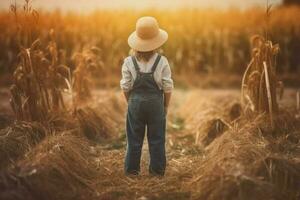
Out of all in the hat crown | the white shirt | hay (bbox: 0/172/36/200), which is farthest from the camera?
the hat crown

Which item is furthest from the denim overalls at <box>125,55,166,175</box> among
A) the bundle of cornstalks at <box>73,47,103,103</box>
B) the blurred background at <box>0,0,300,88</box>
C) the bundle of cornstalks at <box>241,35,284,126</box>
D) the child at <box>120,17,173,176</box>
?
the blurred background at <box>0,0,300,88</box>

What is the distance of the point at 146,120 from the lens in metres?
6.21

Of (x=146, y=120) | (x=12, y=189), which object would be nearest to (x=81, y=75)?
(x=146, y=120)

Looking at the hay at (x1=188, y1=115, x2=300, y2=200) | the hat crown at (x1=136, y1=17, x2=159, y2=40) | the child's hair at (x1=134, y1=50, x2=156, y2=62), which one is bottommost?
the hay at (x1=188, y1=115, x2=300, y2=200)

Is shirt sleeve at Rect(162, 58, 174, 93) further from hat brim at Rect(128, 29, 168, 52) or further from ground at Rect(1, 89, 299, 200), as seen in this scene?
ground at Rect(1, 89, 299, 200)

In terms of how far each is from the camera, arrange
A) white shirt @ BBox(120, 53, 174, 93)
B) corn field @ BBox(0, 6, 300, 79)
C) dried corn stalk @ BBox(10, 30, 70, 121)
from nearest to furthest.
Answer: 1. white shirt @ BBox(120, 53, 174, 93)
2. dried corn stalk @ BBox(10, 30, 70, 121)
3. corn field @ BBox(0, 6, 300, 79)

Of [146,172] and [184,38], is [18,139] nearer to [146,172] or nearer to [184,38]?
[146,172]

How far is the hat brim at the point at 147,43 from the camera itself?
238 inches

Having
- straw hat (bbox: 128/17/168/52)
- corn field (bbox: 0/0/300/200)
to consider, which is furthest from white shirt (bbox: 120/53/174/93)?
corn field (bbox: 0/0/300/200)

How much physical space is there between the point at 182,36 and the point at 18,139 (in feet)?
26.0

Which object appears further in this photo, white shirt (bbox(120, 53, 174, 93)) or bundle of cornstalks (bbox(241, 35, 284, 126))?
bundle of cornstalks (bbox(241, 35, 284, 126))

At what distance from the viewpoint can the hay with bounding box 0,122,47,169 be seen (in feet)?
20.3

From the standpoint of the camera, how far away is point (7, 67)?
12.9 m

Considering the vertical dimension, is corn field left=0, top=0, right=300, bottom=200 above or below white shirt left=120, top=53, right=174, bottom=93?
below
